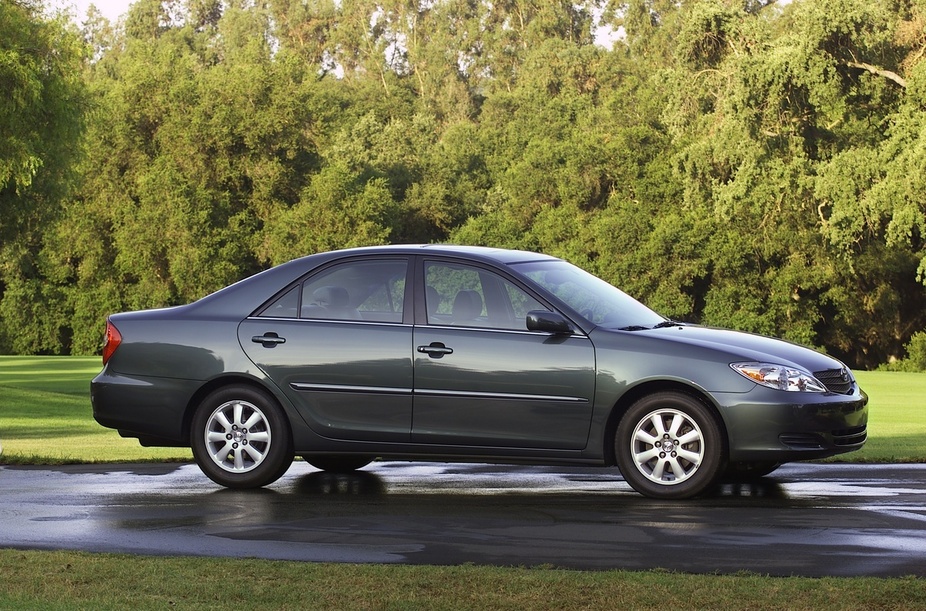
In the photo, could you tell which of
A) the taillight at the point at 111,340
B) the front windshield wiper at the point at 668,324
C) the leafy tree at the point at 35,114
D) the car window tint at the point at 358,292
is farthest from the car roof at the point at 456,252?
the leafy tree at the point at 35,114

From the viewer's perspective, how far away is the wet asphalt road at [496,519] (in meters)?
7.09

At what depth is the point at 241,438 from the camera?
9.97 meters

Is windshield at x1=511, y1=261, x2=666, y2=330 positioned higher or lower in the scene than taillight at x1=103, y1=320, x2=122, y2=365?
higher

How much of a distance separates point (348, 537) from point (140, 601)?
74.9 inches

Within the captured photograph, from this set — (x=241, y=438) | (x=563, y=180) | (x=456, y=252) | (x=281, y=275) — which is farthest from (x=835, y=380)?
(x=563, y=180)

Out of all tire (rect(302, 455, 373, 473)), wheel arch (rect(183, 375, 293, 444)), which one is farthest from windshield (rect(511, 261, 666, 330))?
tire (rect(302, 455, 373, 473))

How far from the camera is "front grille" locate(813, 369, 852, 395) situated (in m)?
9.23

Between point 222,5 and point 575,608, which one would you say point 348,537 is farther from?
point 222,5

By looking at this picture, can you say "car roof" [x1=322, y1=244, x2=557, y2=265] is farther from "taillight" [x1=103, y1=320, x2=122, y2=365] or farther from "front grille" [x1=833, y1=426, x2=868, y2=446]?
"front grille" [x1=833, y1=426, x2=868, y2=446]

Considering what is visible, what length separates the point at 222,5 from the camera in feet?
348

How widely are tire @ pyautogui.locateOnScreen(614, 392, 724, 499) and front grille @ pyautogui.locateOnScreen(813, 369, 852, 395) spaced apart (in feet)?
2.65

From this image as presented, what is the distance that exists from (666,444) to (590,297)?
133 centimetres

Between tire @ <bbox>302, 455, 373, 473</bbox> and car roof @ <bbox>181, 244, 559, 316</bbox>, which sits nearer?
car roof @ <bbox>181, 244, 559, 316</bbox>

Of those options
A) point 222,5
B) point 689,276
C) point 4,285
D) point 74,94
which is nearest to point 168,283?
point 4,285
